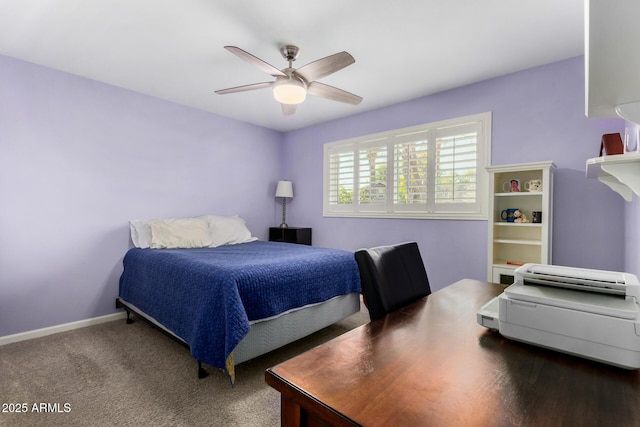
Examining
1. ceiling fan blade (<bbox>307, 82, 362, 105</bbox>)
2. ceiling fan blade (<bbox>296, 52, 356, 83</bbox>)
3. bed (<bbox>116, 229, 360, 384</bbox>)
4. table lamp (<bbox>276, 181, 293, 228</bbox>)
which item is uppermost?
ceiling fan blade (<bbox>296, 52, 356, 83</bbox>)

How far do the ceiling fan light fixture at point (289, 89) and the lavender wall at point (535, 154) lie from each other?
165cm

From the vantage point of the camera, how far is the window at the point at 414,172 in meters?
2.97

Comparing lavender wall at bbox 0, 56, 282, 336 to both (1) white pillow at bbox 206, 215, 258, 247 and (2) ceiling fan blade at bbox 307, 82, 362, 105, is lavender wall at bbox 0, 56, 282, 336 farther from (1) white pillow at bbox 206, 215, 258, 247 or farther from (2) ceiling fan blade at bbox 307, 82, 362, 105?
(2) ceiling fan blade at bbox 307, 82, 362, 105

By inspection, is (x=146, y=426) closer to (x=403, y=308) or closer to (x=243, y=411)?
(x=243, y=411)

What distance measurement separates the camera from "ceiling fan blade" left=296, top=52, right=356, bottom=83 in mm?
1913

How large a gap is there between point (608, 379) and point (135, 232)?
141 inches

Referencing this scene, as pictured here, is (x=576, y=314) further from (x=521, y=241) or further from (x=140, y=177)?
(x=140, y=177)

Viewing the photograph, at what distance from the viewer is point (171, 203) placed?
3506mm

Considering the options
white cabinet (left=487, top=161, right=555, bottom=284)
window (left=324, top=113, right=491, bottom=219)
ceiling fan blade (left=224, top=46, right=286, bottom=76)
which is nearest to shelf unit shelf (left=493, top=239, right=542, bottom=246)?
white cabinet (left=487, top=161, right=555, bottom=284)

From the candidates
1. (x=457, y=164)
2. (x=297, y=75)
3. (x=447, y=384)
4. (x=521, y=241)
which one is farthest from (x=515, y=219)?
(x=447, y=384)

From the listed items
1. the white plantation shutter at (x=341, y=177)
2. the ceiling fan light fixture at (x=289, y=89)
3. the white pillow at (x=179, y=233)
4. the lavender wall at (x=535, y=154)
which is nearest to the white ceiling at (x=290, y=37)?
the lavender wall at (x=535, y=154)

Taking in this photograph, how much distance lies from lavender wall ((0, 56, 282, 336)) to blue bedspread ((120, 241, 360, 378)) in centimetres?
Result: 59

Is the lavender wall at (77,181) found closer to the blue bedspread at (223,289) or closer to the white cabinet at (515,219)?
the blue bedspread at (223,289)

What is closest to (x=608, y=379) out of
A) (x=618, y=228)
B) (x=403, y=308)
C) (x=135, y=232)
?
(x=403, y=308)
